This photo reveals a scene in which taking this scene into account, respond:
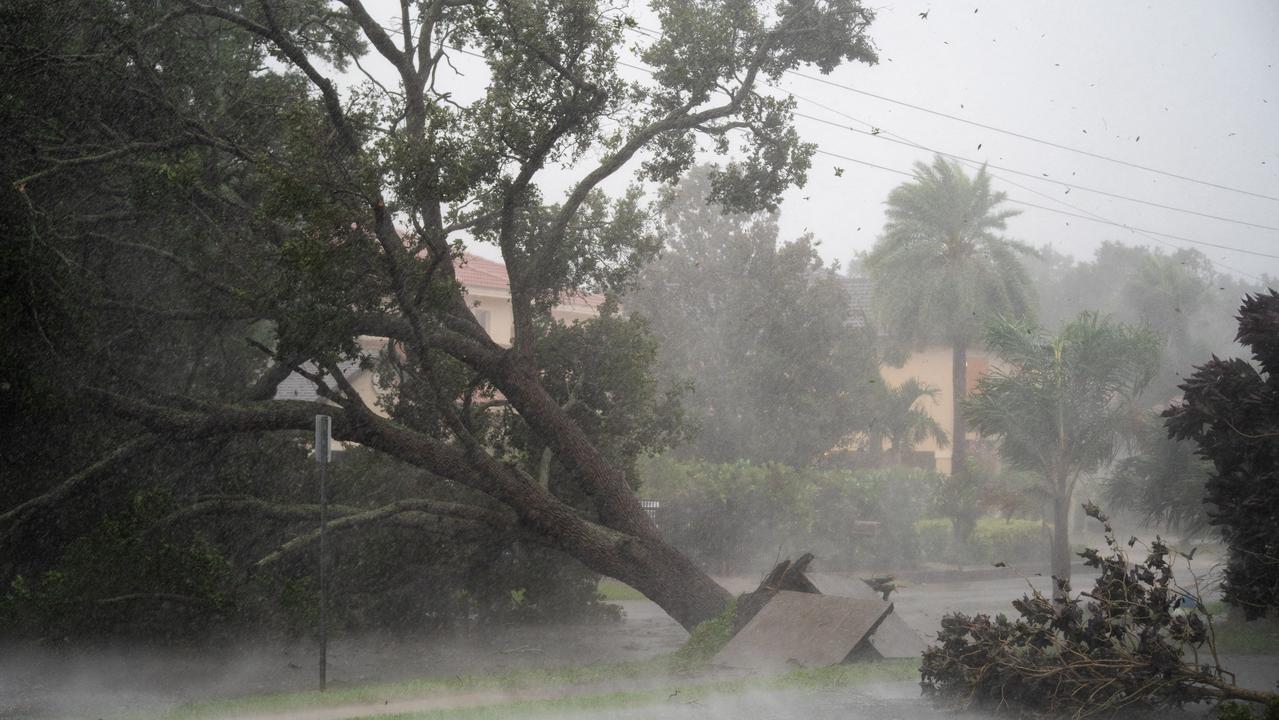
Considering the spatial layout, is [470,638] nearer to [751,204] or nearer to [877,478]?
[751,204]

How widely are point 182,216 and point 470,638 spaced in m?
7.41

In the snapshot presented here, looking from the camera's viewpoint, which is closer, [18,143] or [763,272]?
[18,143]

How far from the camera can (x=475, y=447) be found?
47.2ft

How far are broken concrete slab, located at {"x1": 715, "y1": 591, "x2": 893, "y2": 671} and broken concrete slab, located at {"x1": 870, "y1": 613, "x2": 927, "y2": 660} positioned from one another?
30cm

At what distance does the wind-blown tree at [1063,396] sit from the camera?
2070 centimetres

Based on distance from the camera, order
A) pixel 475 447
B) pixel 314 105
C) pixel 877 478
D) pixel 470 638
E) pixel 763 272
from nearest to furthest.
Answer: pixel 314 105
pixel 475 447
pixel 470 638
pixel 877 478
pixel 763 272

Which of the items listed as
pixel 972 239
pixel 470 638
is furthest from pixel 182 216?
pixel 972 239

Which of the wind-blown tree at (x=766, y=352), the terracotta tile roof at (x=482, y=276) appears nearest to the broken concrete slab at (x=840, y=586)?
the wind-blown tree at (x=766, y=352)

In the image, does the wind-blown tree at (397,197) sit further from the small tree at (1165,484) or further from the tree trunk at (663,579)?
the small tree at (1165,484)

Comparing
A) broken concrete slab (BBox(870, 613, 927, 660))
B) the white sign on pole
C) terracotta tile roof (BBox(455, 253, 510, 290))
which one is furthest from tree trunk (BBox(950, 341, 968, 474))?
the white sign on pole

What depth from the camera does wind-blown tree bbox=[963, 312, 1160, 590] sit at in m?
20.7

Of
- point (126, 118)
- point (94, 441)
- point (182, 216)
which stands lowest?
point (94, 441)

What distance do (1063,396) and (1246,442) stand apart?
999 centimetres

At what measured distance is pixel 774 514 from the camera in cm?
2705
